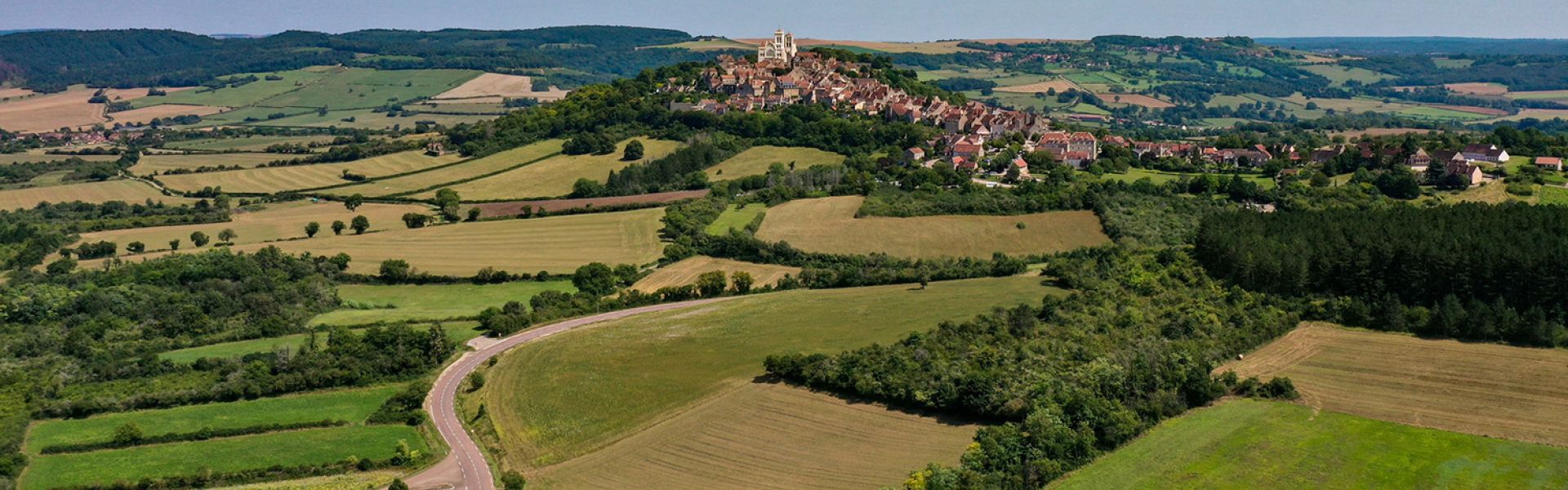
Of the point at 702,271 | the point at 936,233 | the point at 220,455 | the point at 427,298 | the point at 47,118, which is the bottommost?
the point at 47,118

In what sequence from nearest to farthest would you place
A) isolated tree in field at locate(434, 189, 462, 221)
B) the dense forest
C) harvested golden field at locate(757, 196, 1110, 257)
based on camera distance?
the dense forest, harvested golden field at locate(757, 196, 1110, 257), isolated tree in field at locate(434, 189, 462, 221)

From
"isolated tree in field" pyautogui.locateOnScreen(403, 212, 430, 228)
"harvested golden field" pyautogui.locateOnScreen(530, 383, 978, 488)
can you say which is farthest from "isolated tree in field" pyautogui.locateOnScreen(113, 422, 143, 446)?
"isolated tree in field" pyautogui.locateOnScreen(403, 212, 430, 228)

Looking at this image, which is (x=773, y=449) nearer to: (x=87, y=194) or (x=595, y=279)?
(x=595, y=279)

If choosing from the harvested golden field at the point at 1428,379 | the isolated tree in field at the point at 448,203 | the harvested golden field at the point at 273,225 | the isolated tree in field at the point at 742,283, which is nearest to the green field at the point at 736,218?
the isolated tree in field at the point at 742,283

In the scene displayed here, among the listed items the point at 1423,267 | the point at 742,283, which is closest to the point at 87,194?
the point at 742,283

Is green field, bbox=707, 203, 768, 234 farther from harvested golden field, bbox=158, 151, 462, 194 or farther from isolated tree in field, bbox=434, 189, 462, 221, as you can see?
harvested golden field, bbox=158, 151, 462, 194

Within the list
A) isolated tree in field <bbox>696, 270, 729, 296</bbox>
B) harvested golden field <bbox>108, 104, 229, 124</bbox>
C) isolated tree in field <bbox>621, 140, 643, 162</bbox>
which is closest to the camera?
isolated tree in field <bbox>696, 270, 729, 296</bbox>
